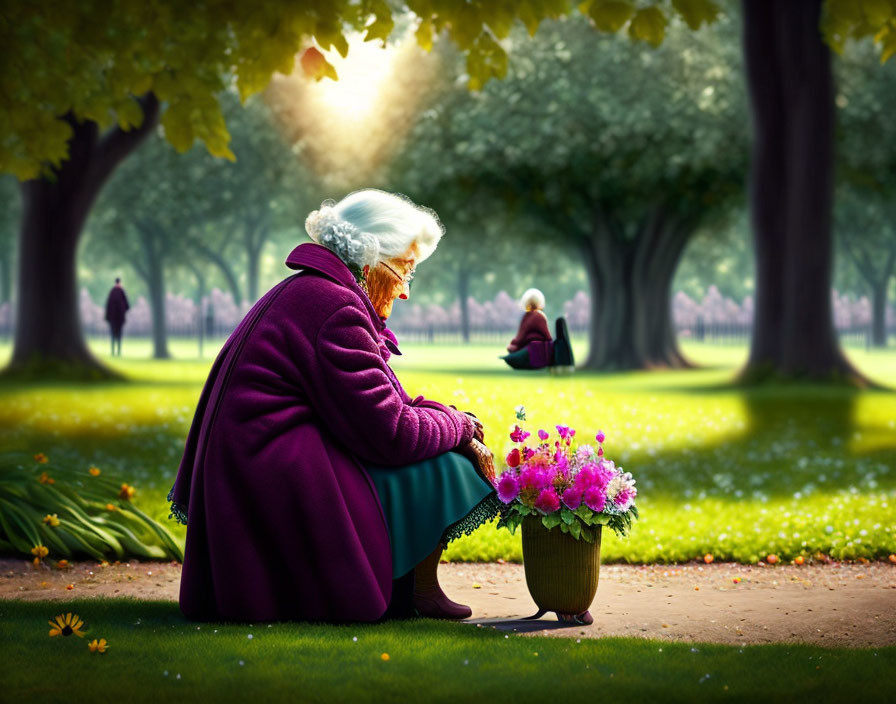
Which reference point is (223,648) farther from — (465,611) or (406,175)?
(406,175)

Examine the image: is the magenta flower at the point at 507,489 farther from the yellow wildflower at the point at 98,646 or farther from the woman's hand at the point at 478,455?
the yellow wildflower at the point at 98,646

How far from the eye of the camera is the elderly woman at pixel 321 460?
4770 mm

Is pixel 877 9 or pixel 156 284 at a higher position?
pixel 877 9

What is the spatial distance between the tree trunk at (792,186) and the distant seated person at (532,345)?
11.9 meters

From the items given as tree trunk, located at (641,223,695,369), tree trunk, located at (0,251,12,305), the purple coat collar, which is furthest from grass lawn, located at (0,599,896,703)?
tree trunk, located at (0,251,12,305)

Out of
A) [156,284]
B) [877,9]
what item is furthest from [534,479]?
[156,284]

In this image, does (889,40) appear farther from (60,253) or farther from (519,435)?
(60,253)

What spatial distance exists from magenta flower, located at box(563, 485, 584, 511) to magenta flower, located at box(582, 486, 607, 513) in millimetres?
28

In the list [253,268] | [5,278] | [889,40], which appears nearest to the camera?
[889,40]

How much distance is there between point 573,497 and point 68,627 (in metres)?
2.33

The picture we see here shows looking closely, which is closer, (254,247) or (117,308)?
(117,308)

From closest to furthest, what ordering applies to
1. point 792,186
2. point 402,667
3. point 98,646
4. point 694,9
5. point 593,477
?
point 402,667 → point 98,646 → point 593,477 → point 694,9 → point 792,186

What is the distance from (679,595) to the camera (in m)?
6.57

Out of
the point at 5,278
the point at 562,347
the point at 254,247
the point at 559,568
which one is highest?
the point at 254,247
